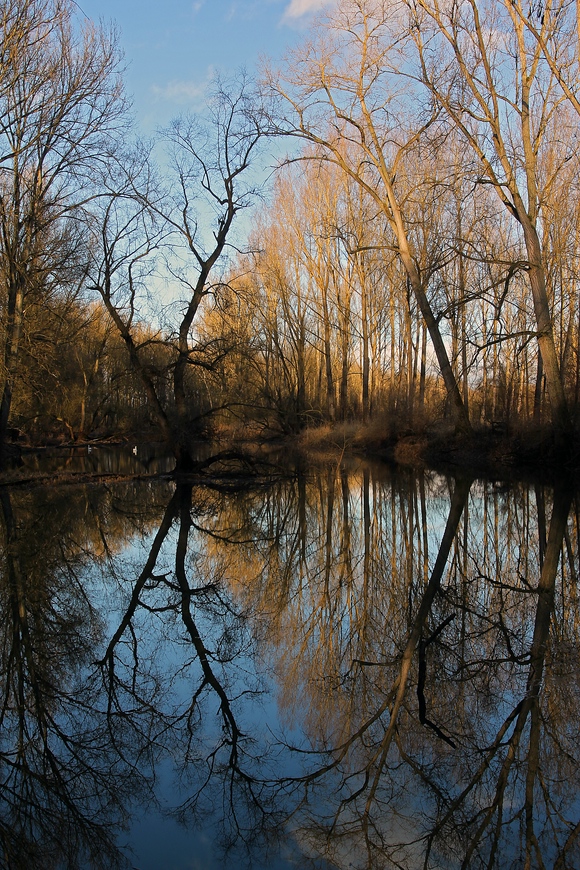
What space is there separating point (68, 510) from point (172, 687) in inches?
305

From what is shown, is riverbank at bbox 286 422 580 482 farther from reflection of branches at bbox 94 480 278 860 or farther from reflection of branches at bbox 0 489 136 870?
reflection of branches at bbox 0 489 136 870

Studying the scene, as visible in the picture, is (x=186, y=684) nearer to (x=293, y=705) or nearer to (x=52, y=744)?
(x=293, y=705)

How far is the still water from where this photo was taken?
2.57 meters

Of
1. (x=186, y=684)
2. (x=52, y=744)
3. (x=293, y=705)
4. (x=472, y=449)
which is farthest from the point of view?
(x=472, y=449)

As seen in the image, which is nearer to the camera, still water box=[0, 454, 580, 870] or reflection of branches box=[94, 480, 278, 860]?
still water box=[0, 454, 580, 870]

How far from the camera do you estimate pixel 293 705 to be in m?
3.72

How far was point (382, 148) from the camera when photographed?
62.1ft

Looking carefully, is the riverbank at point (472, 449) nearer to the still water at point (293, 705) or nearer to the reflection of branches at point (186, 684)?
the still water at point (293, 705)

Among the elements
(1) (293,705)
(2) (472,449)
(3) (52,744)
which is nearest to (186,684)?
(1) (293,705)

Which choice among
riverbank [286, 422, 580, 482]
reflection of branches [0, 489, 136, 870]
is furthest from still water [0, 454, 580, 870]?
riverbank [286, 422, 580, 482]

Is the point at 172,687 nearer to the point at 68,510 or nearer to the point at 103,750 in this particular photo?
the point at 103,750

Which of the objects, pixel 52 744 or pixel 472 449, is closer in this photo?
pixel 52 744

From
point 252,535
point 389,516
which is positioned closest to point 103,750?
point 252,535

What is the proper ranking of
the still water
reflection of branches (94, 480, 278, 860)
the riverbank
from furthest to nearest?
the riverbank, reflection of branches (94, 480, 278, 860), the still water
